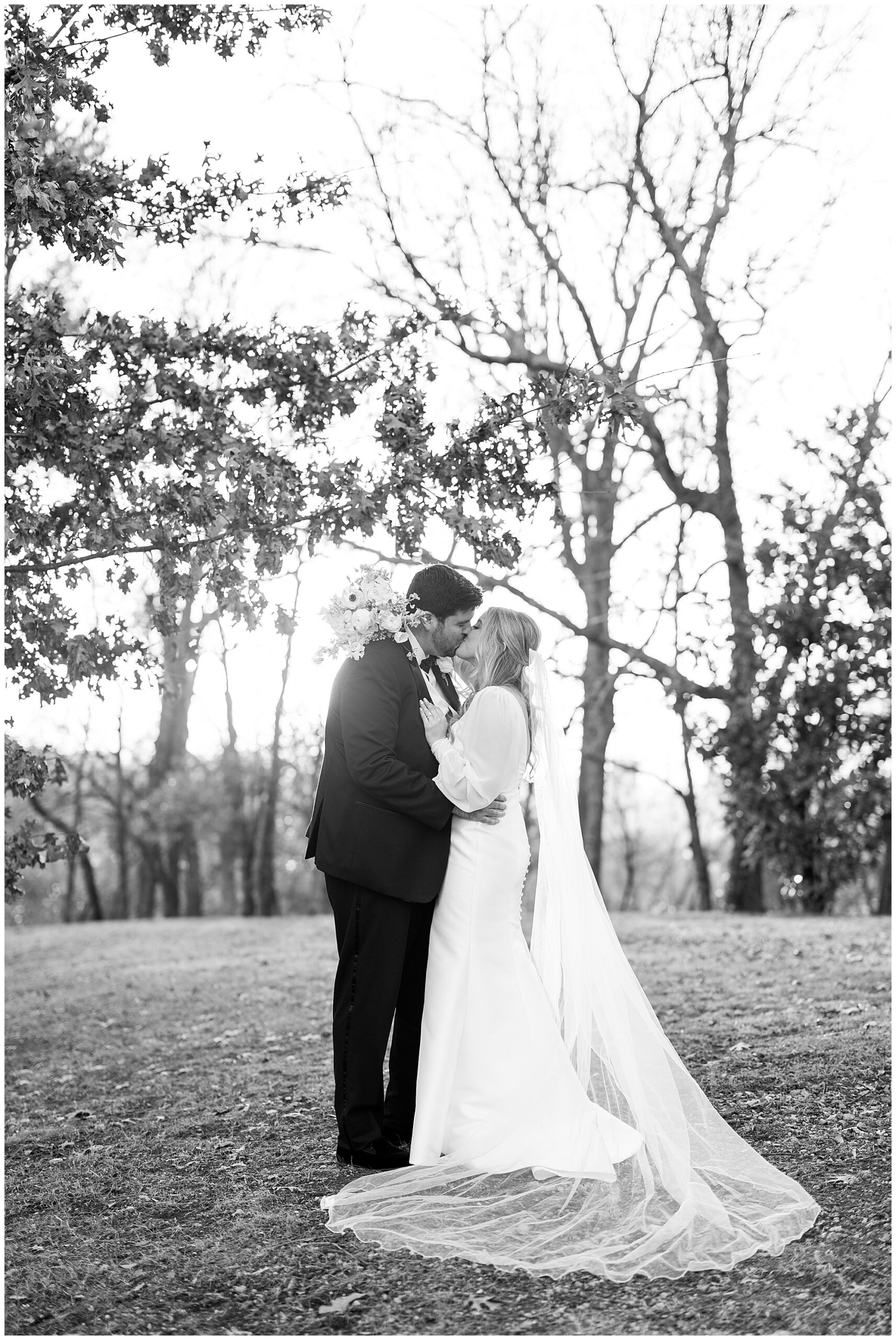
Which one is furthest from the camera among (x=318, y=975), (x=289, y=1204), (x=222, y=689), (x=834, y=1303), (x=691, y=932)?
(x=222, y=689)

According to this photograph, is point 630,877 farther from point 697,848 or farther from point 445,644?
point 445,644

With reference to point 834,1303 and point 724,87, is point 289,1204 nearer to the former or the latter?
point 834,1303

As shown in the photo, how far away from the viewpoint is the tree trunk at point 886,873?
608 inches

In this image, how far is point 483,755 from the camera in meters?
4.77

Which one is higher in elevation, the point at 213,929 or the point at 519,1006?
the point at 519,1006

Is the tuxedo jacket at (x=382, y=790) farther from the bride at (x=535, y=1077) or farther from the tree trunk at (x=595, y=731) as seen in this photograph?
A: the tree trunk at (x=595, y=731)

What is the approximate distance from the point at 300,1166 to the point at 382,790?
1636 mm

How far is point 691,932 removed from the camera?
41.7 feet

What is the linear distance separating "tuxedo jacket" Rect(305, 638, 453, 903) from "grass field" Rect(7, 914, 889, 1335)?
4.03 ft

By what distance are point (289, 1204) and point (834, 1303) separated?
200 cm

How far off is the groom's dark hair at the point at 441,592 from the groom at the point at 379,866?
0.04 ft

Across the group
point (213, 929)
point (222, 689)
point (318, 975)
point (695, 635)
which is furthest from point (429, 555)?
point (222, 689)

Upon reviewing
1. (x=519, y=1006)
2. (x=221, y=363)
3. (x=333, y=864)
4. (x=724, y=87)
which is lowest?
(x=519, y=1006)

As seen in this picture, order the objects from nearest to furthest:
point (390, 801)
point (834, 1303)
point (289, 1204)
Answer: point (834, 1303) → point (289, 1204) → point (390, 801)
